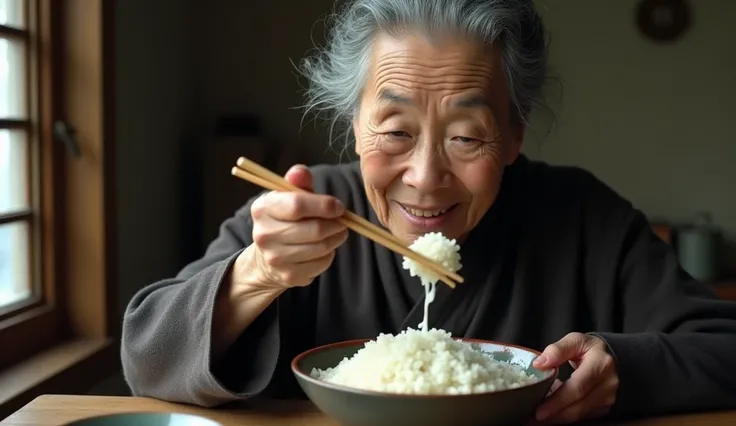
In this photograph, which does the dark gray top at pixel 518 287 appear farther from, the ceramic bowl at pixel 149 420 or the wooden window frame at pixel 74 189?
the wooden window frame at pixel 74 189

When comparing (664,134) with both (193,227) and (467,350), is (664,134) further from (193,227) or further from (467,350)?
(467,350)

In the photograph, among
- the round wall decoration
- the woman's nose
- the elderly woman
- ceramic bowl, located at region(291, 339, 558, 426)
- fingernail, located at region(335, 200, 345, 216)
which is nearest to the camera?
ceramic bowl, located at region(291, 339, 558, 426)

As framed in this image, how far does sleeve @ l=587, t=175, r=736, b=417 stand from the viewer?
1231 millimetres

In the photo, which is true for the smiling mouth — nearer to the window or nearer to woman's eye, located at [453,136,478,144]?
woman's eye, located at [453,136,478,144]

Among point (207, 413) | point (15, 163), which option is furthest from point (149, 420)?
point (15, 163)

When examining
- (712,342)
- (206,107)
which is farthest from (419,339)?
(206,107)

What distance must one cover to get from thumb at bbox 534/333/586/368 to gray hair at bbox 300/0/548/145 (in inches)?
19.5

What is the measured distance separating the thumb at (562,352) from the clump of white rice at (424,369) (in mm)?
33

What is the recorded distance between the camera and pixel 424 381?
1040 mm

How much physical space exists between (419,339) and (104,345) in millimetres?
1561

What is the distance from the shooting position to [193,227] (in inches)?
145

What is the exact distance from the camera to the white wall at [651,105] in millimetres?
4324

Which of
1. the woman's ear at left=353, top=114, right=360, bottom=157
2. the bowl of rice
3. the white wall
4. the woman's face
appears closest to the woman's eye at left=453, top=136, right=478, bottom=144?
the woman's face

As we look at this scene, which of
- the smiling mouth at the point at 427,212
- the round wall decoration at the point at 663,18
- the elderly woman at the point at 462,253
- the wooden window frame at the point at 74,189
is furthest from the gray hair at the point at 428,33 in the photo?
the round wall decoration at the point at 663,18
